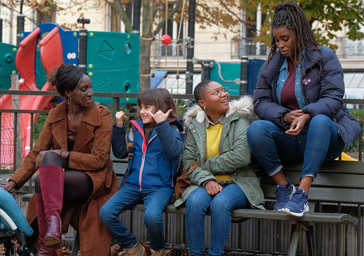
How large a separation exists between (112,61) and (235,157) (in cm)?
656

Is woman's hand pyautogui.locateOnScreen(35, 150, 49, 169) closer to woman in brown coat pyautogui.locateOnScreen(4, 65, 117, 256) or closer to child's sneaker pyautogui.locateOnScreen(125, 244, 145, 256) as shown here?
woman in brown coat pyautogui.locateOnScreen(4, 65, 117, 256)

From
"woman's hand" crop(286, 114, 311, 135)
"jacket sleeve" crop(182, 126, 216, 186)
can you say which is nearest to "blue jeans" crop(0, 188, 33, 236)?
"jacket sleeve" crop(182, 126, 216, 186)

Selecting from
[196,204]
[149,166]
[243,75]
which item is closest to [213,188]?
[196,204]

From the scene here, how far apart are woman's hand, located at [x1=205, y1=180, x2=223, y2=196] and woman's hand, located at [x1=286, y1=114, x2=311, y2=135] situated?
2.09 feet

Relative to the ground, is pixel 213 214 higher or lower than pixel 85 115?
lower

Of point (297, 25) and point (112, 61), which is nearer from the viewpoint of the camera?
point (297, 25)

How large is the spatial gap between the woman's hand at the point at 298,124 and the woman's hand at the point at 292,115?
0.06 meters

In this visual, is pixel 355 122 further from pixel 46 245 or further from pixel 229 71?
pixel 229 71

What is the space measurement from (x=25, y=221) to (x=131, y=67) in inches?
272

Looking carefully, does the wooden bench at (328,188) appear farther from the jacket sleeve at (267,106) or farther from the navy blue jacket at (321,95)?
the jacket sleeve at (267,106)

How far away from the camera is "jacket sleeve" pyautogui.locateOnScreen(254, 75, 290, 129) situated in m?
4.80

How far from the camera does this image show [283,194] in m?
4.75

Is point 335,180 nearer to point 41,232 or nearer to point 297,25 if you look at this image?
point 297,25

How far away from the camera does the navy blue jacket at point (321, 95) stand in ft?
15.3
